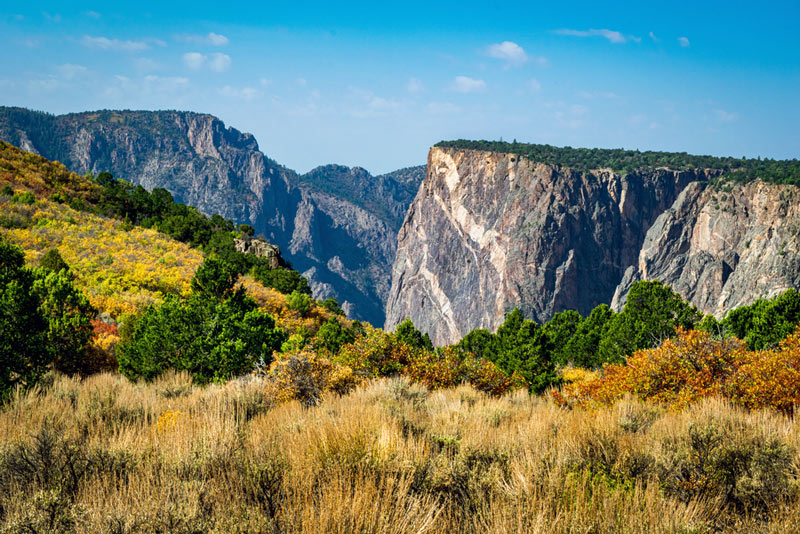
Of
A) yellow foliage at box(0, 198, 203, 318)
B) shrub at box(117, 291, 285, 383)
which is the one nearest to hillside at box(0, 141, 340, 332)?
yellow foliage at box(0, 198, 203, 318)

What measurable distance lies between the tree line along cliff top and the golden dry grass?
125m

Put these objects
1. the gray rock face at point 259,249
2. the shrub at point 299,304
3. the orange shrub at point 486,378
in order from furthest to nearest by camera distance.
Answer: the gray rock face at point 259,249, the shrub at point 299,304, the orange shrub at point 486,378

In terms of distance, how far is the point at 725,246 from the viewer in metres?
104

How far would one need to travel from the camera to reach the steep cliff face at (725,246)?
8594 centimetres

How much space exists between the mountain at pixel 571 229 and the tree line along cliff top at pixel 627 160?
1.86 ft

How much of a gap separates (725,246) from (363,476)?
410 feet

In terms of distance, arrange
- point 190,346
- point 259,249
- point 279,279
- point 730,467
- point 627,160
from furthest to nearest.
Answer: point 627,160
point 259,249
point 279,279
point 190,346
point 730,467

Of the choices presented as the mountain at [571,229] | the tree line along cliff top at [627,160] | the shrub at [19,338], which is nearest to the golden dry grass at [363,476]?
the shrub at [19,338]

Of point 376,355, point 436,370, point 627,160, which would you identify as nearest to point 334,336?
point 376,355

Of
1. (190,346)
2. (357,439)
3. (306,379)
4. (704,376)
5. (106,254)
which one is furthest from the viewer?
Answer: (106,254)

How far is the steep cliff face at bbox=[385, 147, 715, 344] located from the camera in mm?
122125

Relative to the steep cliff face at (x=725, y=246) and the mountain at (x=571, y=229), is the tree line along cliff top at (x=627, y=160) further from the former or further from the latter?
the steep cliff face at (x=725, y=246)

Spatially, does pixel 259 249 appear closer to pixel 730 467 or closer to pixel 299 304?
pixel 299 304

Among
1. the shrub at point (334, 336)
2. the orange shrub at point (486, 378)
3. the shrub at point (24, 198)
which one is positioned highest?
the shrub at point (24, 198)
